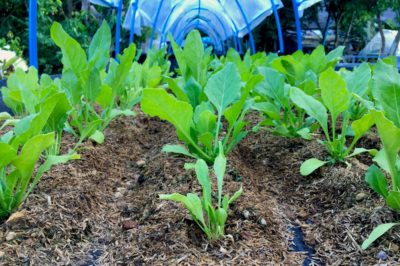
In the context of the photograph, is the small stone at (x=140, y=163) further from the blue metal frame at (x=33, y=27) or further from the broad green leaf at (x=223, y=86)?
the blue metal frame at (x=33, y=27)

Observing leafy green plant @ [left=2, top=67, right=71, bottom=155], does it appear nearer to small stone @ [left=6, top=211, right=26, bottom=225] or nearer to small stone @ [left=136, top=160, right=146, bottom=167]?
small stone @ [left=6, top=211, right=26, bottom=225]

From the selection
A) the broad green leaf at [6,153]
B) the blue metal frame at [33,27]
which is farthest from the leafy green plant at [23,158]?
the blue metal frame at [33,27]

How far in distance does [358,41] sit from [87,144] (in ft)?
74.4

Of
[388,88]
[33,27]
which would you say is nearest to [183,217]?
[388,88]

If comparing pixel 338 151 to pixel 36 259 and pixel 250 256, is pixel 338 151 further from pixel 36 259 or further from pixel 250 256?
pixel 36 259

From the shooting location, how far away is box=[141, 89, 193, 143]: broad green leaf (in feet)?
4.22

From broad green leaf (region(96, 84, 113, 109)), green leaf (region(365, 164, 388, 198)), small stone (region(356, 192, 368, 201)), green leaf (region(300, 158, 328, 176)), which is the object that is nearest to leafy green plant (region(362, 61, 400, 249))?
green leaf (region(365, 164, 388, 198))

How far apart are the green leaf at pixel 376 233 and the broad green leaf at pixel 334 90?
61 cm

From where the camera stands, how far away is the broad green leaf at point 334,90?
4.97ft

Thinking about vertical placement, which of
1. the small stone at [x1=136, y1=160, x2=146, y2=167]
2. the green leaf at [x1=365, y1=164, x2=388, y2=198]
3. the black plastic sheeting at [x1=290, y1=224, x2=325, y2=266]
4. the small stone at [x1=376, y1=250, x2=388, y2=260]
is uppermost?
the green leaf at [x1=365, y1=164, x2=388, y2=198]

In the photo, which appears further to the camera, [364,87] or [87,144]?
[87,144]

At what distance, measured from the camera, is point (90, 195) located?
1.50m

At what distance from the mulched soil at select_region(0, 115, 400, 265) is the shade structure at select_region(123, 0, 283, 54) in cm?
507

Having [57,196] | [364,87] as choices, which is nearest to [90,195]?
[57,196]
